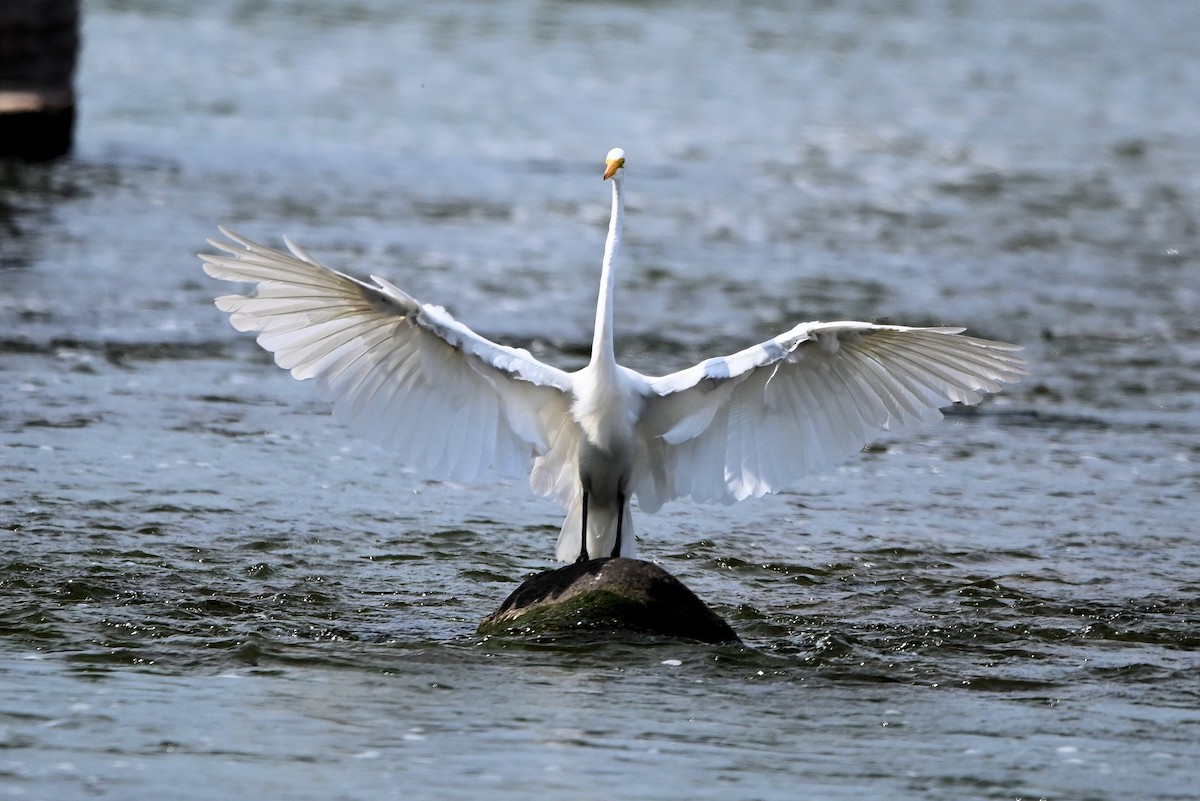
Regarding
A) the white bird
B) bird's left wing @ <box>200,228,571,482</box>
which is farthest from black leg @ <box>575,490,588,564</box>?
bird's left wing @ <box>200,228,571,482</box>

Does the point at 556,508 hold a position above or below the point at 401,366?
below

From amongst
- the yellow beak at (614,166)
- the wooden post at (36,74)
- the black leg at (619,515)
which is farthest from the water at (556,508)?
the yellow beak at (614,166)

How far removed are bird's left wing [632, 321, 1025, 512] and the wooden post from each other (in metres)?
13.4

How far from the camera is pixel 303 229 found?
17156 millimetres

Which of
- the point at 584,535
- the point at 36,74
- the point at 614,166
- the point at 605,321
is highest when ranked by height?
the point at 36,74

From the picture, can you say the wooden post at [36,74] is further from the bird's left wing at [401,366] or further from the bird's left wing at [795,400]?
the bird's left wing at [795,400]

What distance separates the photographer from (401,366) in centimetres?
755

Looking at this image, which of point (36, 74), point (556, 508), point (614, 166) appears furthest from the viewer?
point (36, 74)

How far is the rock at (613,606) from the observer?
7352 mm

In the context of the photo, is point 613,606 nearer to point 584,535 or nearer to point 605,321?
point 584,535

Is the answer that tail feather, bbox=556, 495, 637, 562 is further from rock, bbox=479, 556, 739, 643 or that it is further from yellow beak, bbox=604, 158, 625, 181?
yellow beak, bbox=604, 158, 625, 181

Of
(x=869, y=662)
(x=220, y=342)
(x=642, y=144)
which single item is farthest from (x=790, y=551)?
(x=642, y=144)

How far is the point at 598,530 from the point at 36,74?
13.7 meters

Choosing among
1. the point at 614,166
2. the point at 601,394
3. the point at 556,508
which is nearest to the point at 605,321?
the point at 601,394
